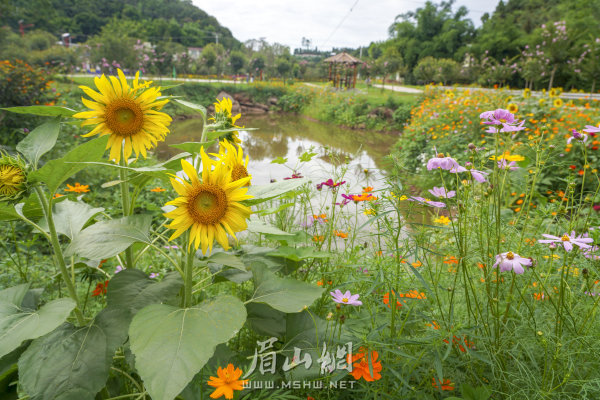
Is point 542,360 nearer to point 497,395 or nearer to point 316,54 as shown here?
point 497,395

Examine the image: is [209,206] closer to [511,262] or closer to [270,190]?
[270,190]

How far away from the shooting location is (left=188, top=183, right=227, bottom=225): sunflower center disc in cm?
82

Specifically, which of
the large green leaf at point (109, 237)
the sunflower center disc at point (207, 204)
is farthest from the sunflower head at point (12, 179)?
the sunflower center disc at point (207, 204)

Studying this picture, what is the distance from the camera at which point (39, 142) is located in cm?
94

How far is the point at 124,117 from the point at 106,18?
2101 inches

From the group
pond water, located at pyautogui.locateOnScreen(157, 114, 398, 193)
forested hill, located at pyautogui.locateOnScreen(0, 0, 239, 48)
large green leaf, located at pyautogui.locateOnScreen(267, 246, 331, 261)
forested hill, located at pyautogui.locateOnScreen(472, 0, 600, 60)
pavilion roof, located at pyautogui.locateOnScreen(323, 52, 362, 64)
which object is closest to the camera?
large green leaf, located at pyautogui.locateOnScreen(267, 246, 331, 261)

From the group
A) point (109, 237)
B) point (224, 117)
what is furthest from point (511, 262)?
point (109, 237)

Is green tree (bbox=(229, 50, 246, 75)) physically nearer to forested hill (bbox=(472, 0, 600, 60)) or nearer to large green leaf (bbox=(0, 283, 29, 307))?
forested hill (bbox=(472, 0, 600, 60))

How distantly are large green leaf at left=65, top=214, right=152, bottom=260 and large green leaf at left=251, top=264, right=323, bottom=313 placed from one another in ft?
1.18

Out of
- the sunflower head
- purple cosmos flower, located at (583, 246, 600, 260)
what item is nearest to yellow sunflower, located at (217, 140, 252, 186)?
the sunflower head

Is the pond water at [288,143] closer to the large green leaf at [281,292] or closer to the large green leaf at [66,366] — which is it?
the large green leaf at [281,292]

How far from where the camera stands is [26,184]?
82cm

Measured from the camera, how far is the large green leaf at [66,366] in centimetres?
77

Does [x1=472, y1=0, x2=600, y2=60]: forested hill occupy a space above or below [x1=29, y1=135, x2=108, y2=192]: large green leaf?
above
